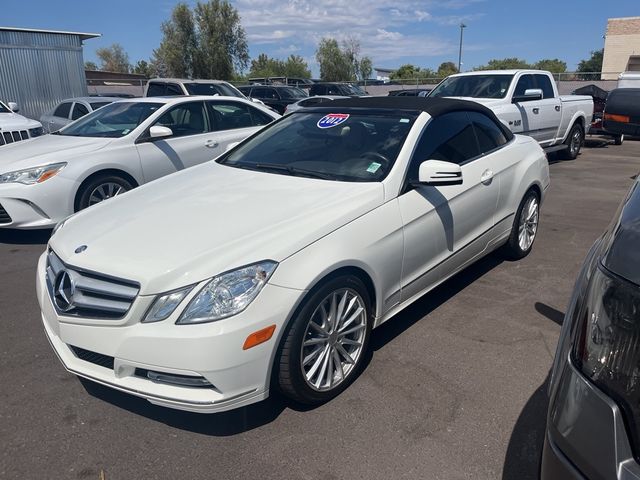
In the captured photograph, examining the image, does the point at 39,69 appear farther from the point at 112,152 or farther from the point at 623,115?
the point at 623,115

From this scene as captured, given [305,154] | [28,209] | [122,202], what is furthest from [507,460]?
[28,209]

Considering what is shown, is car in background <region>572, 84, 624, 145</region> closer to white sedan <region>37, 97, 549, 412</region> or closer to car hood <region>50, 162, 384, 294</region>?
white sedan <region>37, 97, 549, 412</region>

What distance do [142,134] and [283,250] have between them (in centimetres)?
468

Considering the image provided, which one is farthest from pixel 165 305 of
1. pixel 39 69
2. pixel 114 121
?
pixel 39 69

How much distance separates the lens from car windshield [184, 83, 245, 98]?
1418cm

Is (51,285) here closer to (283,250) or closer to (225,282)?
(225,282)

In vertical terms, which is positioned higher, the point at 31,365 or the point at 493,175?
the point at 493,175

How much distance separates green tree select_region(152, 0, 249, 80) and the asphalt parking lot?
138 feet

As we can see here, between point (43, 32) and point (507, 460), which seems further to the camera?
point (43, 32)

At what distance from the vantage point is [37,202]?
5.76 metres

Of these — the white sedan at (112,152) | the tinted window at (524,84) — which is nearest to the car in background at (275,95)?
the tinted window at (524,84)

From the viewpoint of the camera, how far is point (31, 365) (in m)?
3.47

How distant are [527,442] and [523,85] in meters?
8.60

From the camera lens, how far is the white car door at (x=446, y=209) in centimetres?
349
